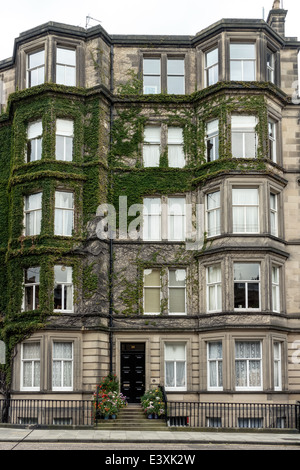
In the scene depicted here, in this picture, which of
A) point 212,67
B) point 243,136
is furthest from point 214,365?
point 212,67

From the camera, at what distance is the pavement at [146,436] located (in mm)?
22328

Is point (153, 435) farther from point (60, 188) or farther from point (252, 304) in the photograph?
point (60, 188)

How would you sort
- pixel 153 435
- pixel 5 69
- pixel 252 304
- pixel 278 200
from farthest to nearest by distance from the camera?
pixel 5 69, pixel 278 200, pixel 252 304, pixel 153 435

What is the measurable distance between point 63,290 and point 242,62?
13.7 metres

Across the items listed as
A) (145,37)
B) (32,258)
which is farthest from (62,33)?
(32,258)

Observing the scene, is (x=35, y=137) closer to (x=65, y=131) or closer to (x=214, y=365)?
(x=65, y=131)

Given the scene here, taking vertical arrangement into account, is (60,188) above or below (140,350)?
above

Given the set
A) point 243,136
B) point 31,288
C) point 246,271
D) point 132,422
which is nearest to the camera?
point 132,422

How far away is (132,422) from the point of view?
2733 cm

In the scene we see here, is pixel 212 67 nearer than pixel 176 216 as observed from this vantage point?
No

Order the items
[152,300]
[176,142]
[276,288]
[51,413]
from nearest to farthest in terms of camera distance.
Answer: [51,413]
[276,288]
[152,300]
[176,142]

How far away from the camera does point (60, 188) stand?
101 feet

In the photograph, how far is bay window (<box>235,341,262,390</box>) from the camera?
2891 cm

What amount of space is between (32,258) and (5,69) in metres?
11.0
